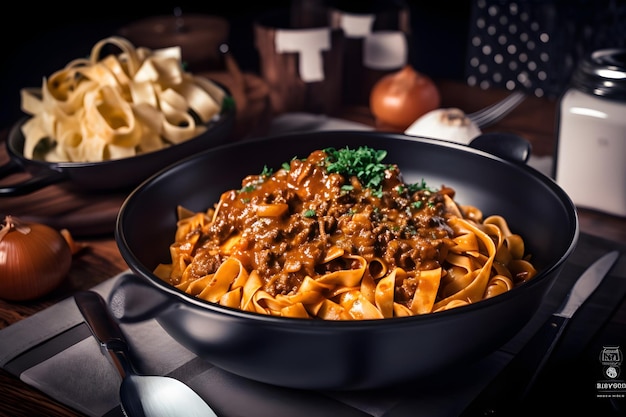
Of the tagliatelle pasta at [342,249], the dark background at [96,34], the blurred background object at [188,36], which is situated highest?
the blurred background object at [188,36]

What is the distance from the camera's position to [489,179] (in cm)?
274

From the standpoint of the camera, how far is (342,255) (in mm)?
2285

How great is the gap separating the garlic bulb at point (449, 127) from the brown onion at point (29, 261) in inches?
72.5

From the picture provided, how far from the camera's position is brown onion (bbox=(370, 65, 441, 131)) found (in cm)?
413

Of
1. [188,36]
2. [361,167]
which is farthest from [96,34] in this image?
[361,167]

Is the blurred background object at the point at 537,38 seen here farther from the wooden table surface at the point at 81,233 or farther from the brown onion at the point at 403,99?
the brown onion at the point at 403,99

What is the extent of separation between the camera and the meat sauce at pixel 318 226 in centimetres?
229

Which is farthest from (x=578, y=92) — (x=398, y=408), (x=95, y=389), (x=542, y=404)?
(x=95, y=389)

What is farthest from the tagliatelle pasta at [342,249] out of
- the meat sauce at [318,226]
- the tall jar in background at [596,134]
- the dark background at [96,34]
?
the dark background at [96,34]

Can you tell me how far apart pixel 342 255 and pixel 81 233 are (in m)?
1.37

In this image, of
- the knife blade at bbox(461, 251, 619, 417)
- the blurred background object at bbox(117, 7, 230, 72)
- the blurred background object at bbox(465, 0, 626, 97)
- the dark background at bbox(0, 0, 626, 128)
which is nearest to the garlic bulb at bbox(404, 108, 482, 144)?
the blurred background object at bbox(465, 0, 626, 97)

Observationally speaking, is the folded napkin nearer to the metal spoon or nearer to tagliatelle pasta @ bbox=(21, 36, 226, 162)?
the metal spoon

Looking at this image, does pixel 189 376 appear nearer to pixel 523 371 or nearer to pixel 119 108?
pixel 523 371

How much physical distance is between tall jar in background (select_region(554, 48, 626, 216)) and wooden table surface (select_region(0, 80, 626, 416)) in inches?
4.2
